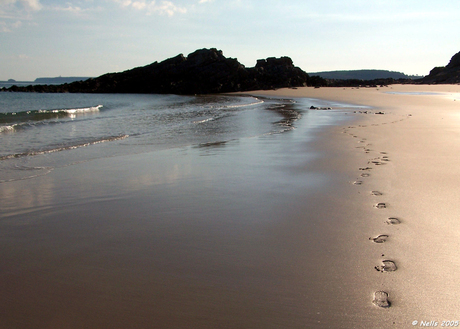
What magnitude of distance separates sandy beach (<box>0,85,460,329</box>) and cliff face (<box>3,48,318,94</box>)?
43526 mm

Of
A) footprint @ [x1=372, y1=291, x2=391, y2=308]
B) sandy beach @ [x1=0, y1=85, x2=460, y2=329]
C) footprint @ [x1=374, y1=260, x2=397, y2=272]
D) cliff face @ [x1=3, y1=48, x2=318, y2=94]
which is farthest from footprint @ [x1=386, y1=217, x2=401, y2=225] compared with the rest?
cliff face @ [x1=3, y1=48, x2=318, y2=94]

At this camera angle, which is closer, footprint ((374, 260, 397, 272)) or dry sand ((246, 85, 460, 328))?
dry sand ((246, 85, 460, 328))

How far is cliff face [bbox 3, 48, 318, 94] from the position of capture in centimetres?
4894

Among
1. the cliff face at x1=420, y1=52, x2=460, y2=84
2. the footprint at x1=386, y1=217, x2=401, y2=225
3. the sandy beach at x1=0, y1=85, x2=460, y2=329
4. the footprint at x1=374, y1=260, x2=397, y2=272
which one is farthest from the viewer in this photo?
the cliff face at x1=420, y1=52, x2=460, y2=84

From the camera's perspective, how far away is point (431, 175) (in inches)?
197

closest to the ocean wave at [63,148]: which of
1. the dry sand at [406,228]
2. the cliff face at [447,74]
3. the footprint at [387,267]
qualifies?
the dry sand at [406,228]

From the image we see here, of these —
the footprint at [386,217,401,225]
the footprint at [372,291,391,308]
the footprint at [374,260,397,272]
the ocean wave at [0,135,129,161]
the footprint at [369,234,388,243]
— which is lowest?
the footprint at [372,291,391,308]

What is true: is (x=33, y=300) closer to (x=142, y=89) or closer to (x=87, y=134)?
(x=87, y=134)

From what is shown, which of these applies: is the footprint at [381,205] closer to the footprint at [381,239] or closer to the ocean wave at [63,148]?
the footprint at [381,239]

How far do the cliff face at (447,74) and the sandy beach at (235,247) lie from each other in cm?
5589

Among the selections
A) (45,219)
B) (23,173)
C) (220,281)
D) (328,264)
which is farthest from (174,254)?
(23,173)

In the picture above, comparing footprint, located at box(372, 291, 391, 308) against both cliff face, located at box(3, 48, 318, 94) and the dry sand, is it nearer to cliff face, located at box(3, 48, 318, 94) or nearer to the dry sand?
the dry sand

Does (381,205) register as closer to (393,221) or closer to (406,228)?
(393,221)

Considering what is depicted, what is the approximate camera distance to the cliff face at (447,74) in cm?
5286
